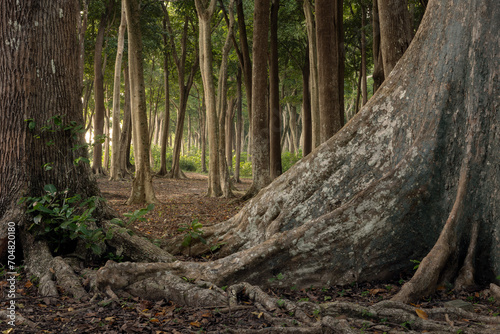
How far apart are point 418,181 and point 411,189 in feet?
0.37

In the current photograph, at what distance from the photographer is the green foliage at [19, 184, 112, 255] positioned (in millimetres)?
3961

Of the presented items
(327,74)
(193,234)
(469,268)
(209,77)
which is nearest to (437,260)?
(469,268)

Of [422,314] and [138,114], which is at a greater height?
[138,114]

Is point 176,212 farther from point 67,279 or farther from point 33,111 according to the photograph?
point 67,279

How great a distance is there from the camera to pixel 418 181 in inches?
162

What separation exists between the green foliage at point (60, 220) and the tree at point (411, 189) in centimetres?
65

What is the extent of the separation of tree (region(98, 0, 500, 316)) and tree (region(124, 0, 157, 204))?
19.3ft

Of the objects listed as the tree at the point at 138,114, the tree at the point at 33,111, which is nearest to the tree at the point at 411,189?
the tree at the point at 33,111

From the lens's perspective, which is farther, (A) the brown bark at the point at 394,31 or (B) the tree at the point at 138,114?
(B) the tree at the point at 138,114

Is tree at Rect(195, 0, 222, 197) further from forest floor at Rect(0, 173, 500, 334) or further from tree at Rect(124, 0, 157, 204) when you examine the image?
forest floor at Rect(0, 173, 500, 334)

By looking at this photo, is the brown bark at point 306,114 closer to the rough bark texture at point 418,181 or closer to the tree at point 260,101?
the tree at point 260,101

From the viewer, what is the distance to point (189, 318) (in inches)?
126

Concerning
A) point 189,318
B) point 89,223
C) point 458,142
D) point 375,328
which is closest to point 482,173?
point 458,142

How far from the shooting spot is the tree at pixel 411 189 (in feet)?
12.7
